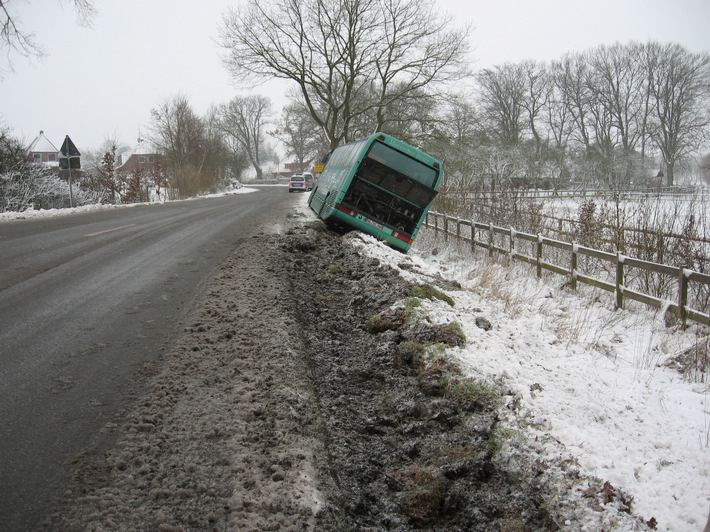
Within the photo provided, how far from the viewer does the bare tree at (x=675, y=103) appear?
2085 inches

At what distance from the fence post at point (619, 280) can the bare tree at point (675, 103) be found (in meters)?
53.8

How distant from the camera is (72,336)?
4969mm

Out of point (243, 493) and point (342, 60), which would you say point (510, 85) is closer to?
point (342, 60)

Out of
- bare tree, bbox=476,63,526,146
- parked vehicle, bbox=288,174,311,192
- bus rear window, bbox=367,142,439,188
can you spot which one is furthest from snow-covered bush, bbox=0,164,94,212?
bare tree, bbox=476,63,526,146

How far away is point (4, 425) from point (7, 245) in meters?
8.22

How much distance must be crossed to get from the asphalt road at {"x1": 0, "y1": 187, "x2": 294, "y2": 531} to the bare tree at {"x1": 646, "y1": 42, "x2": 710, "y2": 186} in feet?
194

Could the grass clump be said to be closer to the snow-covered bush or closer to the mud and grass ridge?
the mud and grass ridge

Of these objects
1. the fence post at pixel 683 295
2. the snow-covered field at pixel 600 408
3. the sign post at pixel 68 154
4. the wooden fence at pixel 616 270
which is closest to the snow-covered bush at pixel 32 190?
the sign post at pixel 68 154

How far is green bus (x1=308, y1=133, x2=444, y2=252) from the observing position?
1283 cm

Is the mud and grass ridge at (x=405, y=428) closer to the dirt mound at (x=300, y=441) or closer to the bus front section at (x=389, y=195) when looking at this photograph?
the dirt mound at (x=300, y=441)

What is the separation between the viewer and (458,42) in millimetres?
29234

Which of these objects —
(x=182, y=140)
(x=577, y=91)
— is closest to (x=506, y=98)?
(x=577, y=91)

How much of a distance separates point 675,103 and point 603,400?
68692 millimetres

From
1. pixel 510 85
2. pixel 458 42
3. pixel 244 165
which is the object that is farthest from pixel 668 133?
pixel 244 165
